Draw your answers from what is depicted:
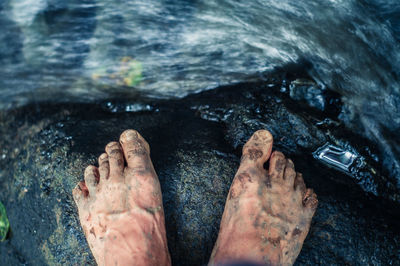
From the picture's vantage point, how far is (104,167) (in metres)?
2.32

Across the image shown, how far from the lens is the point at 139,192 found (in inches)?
86.3

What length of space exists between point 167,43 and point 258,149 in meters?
1.55

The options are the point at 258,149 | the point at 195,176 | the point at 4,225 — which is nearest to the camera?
the point at 258,149

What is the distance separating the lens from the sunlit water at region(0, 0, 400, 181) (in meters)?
2.91

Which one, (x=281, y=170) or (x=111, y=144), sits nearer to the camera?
(x=281, y=170)

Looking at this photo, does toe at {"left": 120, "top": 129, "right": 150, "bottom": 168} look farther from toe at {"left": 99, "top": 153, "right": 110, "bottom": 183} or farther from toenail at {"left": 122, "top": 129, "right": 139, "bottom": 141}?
toe at {"left": 99, "top": 153, "right": 110, "bottom": 183}

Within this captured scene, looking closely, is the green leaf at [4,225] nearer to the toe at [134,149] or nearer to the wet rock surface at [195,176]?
the wet rock surface at [195,176]

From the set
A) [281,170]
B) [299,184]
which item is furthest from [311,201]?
[281,170]

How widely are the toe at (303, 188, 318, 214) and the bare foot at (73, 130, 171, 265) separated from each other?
960 mm

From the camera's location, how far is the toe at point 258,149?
7.32 ft

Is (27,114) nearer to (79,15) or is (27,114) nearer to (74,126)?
(74,126)

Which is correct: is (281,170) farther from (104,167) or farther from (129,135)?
(104,167)

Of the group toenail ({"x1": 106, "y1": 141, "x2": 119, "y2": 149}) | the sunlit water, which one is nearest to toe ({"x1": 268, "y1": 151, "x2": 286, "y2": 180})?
the sunlit water

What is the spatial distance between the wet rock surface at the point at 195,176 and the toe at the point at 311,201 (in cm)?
9
